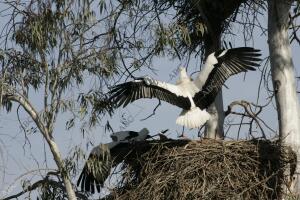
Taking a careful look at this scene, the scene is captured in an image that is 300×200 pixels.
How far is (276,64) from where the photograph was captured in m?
9.35

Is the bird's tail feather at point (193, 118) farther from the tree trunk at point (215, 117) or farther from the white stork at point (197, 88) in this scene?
the tree trunk at point (215, 117)

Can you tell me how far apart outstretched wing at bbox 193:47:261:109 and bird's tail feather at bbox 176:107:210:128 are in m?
0.22

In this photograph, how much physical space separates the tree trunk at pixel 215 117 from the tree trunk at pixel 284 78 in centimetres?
133

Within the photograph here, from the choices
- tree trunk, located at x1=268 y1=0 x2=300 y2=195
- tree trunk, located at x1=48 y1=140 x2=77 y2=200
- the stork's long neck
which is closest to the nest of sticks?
tree trunk, located at x1=268 y1=0 x2=300 y2=195

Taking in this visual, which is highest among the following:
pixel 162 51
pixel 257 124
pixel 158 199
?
pixel 162 51

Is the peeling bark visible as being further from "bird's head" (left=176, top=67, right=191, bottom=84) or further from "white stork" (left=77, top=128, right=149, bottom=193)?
"bird's head" (left=176, top=67, right=191, bottom=84)

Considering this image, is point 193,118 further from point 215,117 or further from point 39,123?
point 39,123

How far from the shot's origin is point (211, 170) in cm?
933

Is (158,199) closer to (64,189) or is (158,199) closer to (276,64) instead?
(64,189)

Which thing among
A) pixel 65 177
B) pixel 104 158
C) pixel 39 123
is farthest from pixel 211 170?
pixel 39 123

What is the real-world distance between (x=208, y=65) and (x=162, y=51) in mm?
494

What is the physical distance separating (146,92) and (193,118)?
54cm

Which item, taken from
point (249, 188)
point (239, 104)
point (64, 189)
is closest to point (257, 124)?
point (239, 104)

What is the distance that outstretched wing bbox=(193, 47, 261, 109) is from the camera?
9.81 meters
